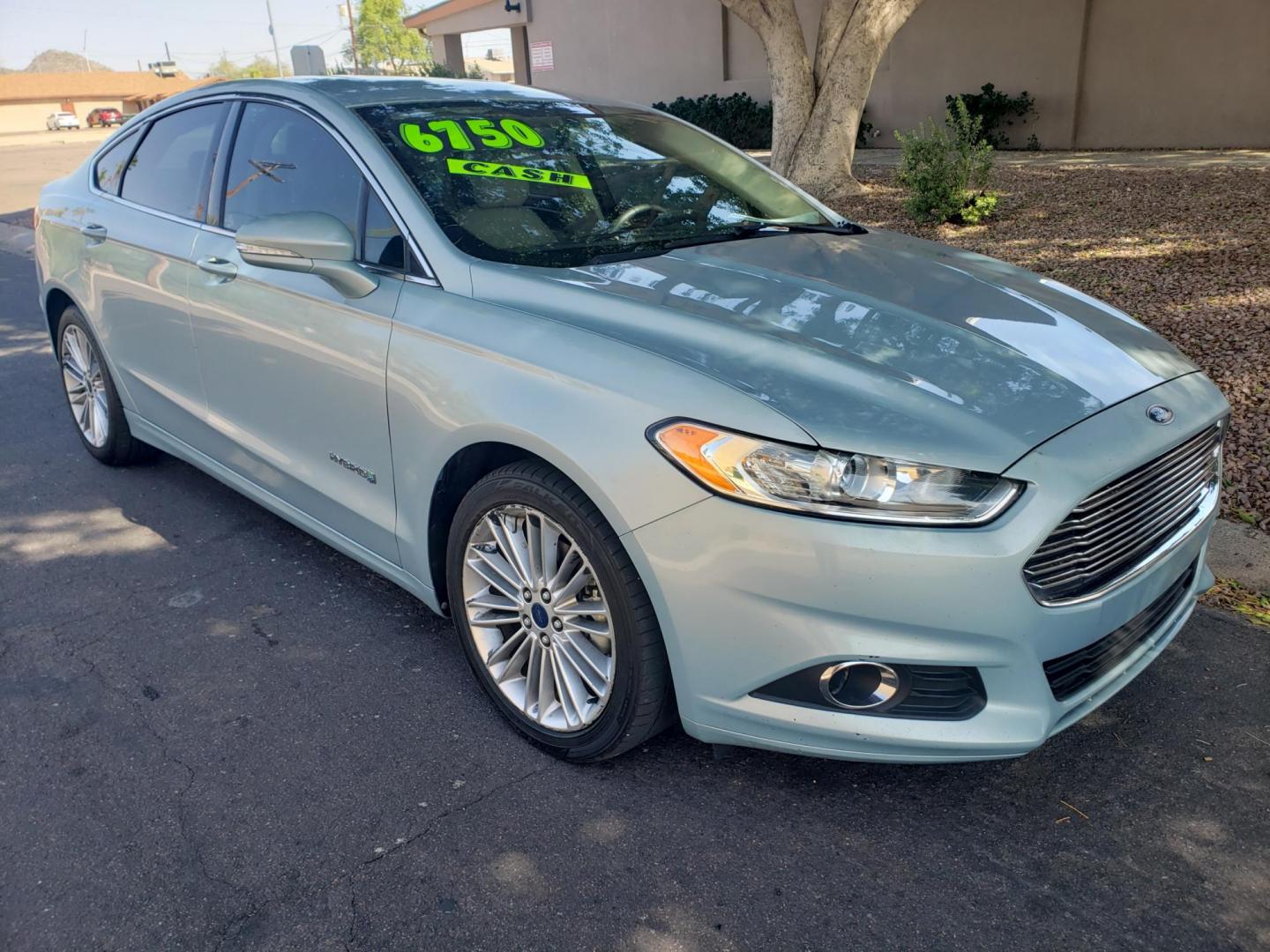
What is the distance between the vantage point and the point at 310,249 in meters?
3.11

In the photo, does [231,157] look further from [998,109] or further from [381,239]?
[998,109]

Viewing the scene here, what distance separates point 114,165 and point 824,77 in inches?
302

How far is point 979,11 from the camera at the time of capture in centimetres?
1589

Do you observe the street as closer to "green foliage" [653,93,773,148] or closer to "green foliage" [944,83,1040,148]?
"green foliage" [653,93,773,148]

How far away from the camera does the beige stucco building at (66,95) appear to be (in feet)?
225

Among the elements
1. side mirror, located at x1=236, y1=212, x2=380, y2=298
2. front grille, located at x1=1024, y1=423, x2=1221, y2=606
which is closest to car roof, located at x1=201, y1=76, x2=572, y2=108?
side mirror, located at x1=236, y1=212, x2=380, y2=298

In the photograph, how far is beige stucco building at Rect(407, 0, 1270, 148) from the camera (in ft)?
44.8

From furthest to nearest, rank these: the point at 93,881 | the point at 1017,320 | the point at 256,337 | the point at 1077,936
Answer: the point at 256,337 → the point at 1017,320 → the point at 93,881 → the point at 1077,936

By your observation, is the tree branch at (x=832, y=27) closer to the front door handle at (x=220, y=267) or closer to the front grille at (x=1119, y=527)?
the front door handle at (x=220, y=267)

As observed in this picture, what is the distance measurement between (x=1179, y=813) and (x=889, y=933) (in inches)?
35.3

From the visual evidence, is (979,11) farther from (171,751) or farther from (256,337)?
(171,751)

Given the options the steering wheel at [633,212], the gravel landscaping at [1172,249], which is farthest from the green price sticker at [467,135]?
the gravel landscaping at [1172,249]

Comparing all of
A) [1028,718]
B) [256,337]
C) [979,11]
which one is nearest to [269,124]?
[256,337]

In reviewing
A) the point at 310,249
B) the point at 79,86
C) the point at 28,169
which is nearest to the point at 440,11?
the point at 28,169
